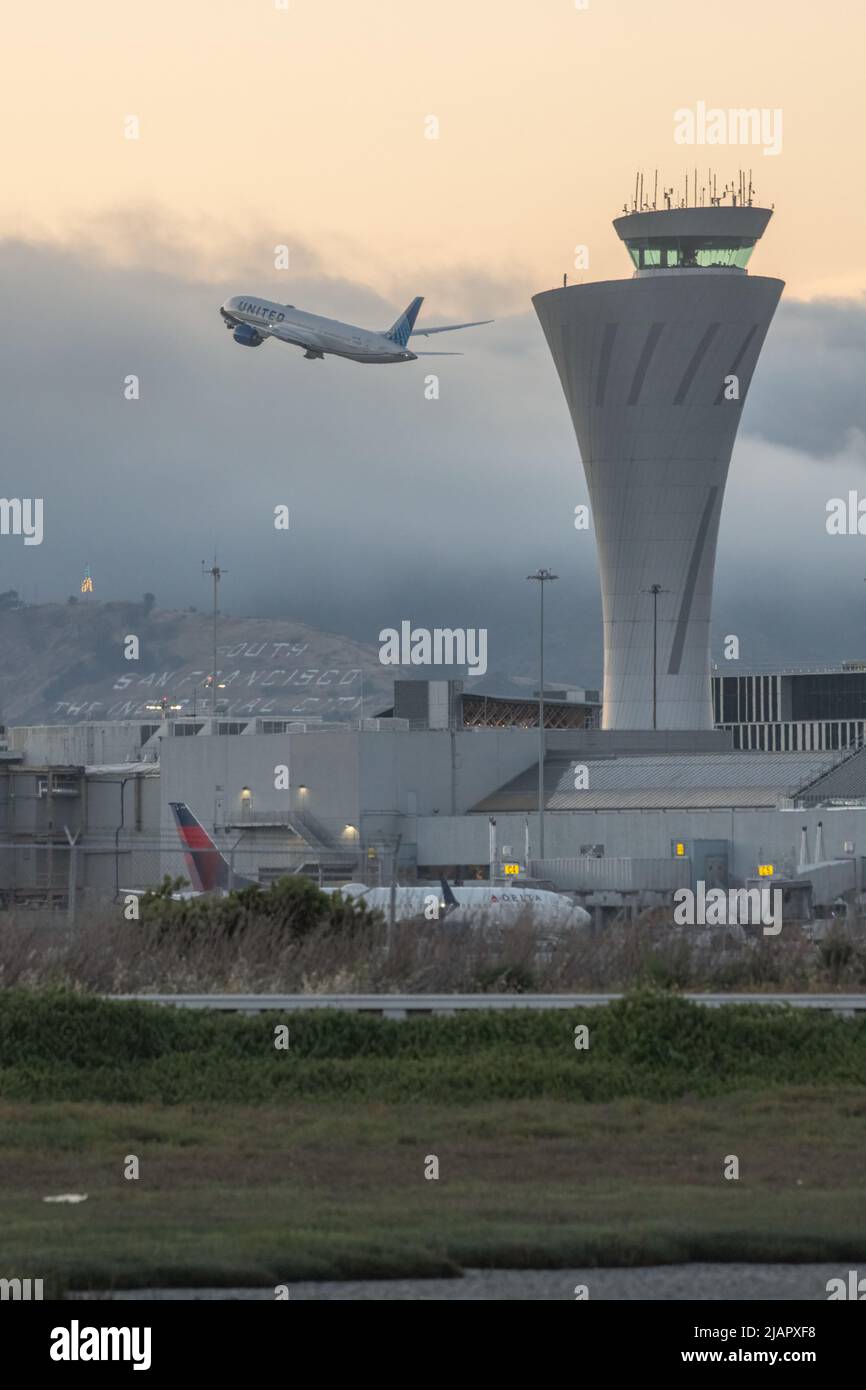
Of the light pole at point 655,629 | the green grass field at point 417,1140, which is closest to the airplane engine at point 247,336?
the light pole at point 655,629

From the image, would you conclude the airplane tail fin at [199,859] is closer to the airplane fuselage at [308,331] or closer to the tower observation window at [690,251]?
the airplane fuselage at [308,331]

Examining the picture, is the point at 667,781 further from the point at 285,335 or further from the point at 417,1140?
the point at 417,1140

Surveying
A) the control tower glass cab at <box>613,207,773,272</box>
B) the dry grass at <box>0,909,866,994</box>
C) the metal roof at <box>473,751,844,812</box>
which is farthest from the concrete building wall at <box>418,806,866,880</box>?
the control tower glass cab at <box>613,207,773,272</box>

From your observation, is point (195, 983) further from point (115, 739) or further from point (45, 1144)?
Result: point (115, 739)

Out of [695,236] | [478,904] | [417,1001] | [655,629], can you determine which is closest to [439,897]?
[478,904]
